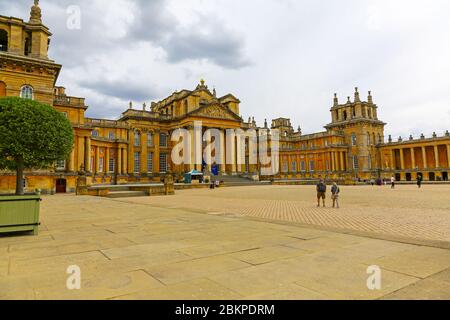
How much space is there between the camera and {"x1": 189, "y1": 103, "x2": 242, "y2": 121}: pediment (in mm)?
53862

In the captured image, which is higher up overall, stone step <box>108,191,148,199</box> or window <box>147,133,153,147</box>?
window <box>147,133,153,147</box>

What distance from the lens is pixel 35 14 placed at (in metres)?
30.5

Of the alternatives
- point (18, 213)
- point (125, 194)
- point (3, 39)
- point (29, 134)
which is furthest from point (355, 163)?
point (18, 213)

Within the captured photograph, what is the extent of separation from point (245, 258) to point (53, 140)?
748 inches

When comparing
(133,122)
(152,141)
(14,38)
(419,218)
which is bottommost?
(419,218)

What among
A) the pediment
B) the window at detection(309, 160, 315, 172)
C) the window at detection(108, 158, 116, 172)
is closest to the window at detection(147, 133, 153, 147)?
the window at detection(108, 158, 116, 172)

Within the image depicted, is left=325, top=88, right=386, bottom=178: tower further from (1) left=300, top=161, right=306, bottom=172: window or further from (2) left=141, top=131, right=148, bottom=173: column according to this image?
(2) left=141, top=131, right=148, bottom=173: column

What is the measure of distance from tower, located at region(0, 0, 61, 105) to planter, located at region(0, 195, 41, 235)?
87.8 feet

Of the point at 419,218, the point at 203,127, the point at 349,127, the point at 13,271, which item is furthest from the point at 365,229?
the point at 349,127

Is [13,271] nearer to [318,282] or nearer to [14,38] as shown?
[318,282]

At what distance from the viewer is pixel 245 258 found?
16.2ft

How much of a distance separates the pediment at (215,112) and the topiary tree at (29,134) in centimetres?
3408

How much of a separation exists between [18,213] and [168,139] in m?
50.2

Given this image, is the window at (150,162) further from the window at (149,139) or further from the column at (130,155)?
the column at (130,155)
